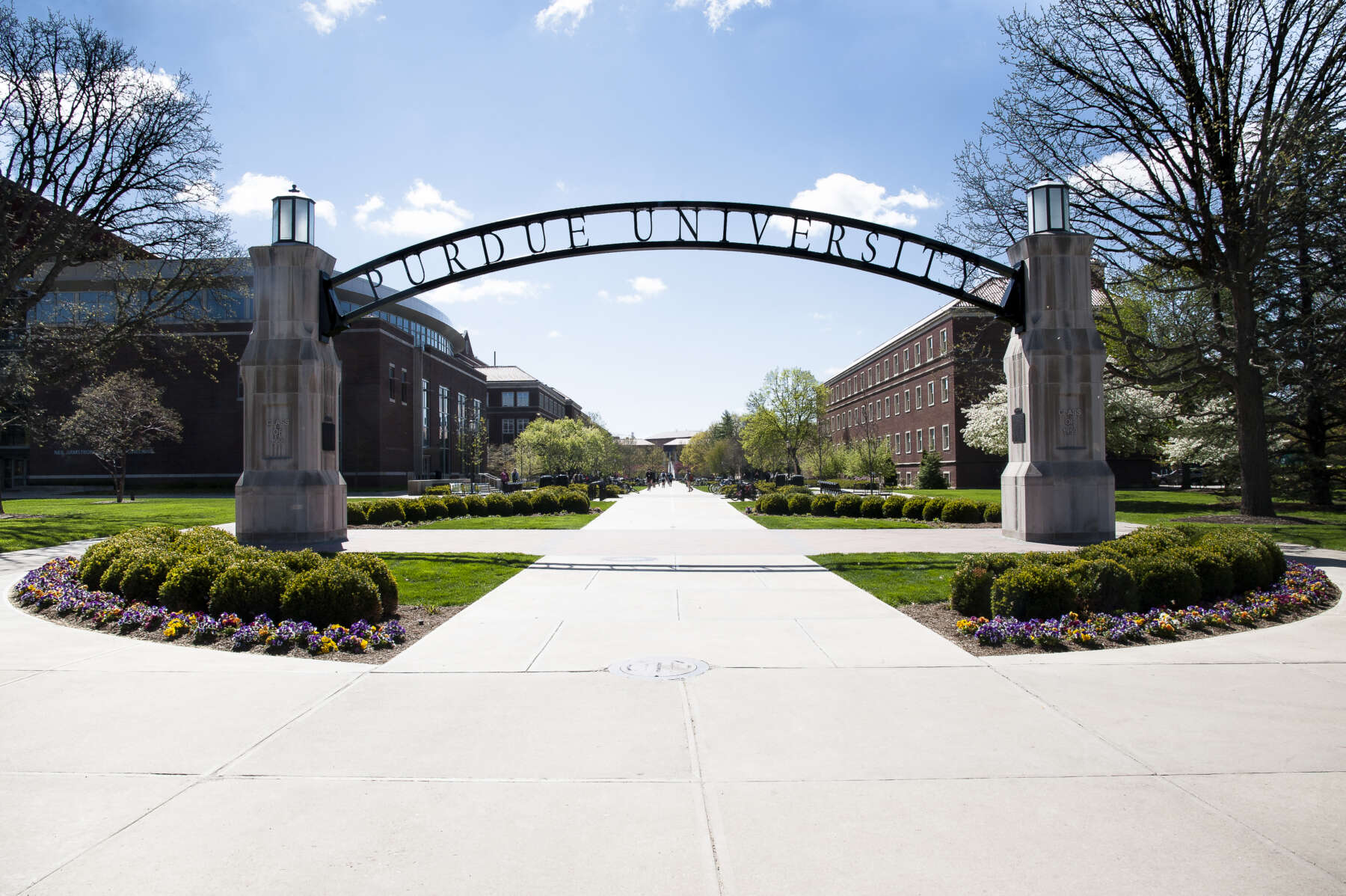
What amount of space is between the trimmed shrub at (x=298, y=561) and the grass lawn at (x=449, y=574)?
979 mm

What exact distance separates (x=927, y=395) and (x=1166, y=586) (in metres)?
49.3

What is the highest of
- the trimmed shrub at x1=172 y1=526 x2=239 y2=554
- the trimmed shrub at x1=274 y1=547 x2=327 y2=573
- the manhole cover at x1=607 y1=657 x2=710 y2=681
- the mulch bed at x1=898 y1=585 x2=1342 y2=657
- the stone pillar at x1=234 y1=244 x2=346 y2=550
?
the stone pillar at x1=234 y1=244 x2=346 y2=550

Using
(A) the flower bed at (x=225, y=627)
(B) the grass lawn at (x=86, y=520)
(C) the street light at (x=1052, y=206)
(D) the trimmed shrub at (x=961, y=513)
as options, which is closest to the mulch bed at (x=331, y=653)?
(A) the flower bed at (x=225, y=627)

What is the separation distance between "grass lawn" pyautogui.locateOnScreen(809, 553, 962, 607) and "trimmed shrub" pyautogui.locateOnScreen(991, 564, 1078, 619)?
5.04ft

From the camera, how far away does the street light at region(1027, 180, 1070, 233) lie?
47.1ft

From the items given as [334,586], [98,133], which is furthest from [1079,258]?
[98,133]

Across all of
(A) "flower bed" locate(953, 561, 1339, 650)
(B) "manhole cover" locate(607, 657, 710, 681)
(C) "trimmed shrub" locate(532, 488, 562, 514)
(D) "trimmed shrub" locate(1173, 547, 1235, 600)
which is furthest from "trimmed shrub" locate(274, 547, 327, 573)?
(C) "trimmed shrub" locate(532, 488, 562, 514)

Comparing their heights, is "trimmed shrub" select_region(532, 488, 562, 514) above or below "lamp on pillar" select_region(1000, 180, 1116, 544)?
below

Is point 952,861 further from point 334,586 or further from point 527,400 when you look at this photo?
point 527,400

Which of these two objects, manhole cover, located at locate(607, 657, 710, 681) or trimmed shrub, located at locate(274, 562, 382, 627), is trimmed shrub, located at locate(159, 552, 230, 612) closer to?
trimmed shrub, located at locate(274, 562, 382, 627)

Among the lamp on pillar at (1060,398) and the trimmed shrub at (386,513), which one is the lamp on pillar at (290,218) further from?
the lamp on pillar at (1060,398)

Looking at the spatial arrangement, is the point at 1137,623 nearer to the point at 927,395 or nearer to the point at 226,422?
the point at 927,395

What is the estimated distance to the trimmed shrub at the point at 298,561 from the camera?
27.3ft

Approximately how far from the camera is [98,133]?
22938 millimetres
